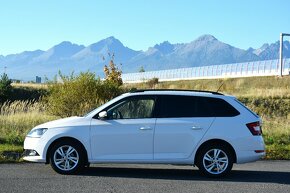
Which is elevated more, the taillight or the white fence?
the white fence

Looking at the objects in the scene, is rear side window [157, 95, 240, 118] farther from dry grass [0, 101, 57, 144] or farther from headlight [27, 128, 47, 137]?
dry grass [0, 101, 57, 144]

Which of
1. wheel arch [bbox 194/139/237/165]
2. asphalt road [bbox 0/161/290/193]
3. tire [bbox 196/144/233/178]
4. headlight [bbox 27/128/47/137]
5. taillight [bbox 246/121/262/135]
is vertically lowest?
asphalt road [bbox 0/161/290/193]

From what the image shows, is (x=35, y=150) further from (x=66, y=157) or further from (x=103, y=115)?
(x=103, y=115)

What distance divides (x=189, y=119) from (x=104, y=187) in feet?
7.63

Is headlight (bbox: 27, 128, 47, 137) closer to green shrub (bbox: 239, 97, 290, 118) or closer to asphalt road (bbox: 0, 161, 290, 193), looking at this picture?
asphalt road (bbox: 0, 161, 290, 193)

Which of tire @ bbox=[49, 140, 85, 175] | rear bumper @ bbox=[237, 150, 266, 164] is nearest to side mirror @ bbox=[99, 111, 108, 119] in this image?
tire @ bbox=[49, 140, 85, 175]

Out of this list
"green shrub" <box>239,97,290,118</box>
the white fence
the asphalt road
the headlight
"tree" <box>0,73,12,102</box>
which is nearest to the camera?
the asphalt road

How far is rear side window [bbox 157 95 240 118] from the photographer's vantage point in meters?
10.4

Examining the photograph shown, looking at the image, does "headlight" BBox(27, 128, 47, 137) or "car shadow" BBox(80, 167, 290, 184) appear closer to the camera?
"car shadow" BBox(80, 167, 290, 184)

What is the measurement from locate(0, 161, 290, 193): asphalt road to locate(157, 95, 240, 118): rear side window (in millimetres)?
1224

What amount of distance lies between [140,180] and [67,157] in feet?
4.98

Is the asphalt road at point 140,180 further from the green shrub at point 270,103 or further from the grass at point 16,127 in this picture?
the green shrub at point 270,103

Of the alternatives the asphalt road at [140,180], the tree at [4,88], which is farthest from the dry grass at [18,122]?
the tree at [4,88]

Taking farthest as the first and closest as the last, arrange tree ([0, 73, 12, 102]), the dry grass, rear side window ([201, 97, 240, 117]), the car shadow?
tree ([0, 73, 12, 102])
the dry grass
rear side window ([201, 97, 240, 117])
the car shadow
